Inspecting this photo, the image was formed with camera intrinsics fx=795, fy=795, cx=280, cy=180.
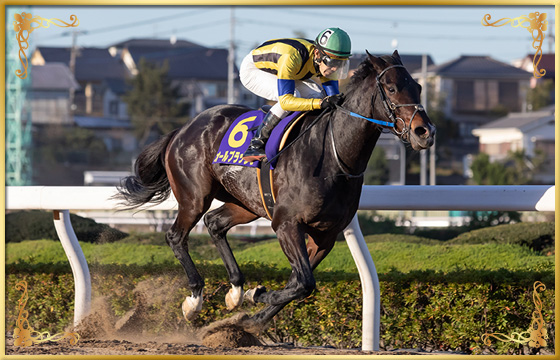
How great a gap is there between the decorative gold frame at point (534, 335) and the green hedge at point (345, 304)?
33mm

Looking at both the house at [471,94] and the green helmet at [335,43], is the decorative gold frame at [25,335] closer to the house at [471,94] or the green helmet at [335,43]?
the green helmet at [335,43]

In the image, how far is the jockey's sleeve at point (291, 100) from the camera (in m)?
4.31

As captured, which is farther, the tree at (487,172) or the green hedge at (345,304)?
the tree at (487,172)

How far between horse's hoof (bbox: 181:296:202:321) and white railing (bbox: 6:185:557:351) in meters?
0.66

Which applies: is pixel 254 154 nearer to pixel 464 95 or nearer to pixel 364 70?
pixel 364 70

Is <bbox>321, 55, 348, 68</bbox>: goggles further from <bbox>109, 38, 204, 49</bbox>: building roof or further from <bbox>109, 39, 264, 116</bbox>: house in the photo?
<bbox>109, 38, 204, 49</bbox>: building roof

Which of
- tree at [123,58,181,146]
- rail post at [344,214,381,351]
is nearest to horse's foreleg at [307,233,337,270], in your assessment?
rail post at [344,214,381,351]

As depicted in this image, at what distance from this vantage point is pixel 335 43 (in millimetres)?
4293

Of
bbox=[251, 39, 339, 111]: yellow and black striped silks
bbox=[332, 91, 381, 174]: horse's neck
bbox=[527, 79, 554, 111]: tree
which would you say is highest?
bbox=[251, 39, 339, 111]: yellow and black striped silks

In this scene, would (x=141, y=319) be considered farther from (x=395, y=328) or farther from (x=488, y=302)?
(x=488, y=302)

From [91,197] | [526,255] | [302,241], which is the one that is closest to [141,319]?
[91,197]

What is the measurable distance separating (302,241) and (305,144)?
0.54 meters

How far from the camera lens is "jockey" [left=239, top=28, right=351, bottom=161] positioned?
432 cm

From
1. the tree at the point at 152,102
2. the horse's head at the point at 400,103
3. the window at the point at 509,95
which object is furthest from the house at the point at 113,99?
the horse's head at the point at 400,103
